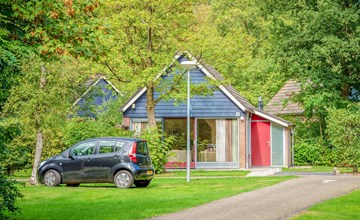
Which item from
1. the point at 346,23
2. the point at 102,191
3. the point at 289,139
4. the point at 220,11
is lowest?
the point at 102,191

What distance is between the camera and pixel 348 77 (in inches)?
1577

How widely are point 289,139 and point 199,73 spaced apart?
6.67 metres

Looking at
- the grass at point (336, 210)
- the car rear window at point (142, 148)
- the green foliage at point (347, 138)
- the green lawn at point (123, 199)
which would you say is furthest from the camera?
the green foliage at point (347, 138)

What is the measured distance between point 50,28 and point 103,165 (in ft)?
37.8

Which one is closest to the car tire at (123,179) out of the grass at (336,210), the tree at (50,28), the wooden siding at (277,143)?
the grass at (336,210)

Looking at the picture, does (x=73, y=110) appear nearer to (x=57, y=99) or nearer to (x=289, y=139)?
(x=57, y=99)

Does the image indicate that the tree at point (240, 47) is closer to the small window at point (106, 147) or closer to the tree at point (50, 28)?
the small window at point (106, 147)

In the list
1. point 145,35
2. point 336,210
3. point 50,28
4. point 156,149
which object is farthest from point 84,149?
point 50,28

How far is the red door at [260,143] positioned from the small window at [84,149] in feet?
53.6

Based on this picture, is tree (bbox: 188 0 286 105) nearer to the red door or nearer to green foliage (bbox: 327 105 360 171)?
the red door

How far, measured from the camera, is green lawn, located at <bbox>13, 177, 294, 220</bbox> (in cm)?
1566

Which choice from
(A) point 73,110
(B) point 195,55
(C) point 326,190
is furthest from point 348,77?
(C) point 326,190

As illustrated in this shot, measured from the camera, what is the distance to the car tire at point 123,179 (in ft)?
77.8

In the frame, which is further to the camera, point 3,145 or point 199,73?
point 199,73
